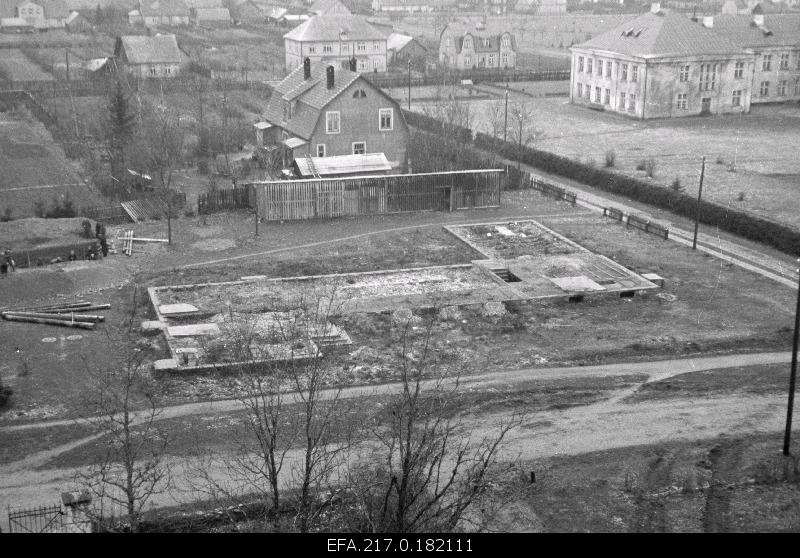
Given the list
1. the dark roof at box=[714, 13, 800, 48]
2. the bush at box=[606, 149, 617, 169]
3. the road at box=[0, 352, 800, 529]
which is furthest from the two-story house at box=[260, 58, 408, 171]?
the dark roof at box=[714, 13, 800, 48]

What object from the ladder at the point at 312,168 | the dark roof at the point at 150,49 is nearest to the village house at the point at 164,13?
the dark roof at the point at 150,49

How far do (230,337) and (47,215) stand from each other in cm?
1394

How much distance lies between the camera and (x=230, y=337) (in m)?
24.9

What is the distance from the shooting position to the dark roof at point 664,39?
60594mm

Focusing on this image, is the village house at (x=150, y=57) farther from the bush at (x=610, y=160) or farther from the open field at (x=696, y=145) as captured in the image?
the bush at (x=610, y=160)

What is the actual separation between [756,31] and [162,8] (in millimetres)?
63498

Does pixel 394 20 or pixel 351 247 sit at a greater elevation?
pixel 394 20

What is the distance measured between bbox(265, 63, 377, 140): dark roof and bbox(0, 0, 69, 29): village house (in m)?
60.2

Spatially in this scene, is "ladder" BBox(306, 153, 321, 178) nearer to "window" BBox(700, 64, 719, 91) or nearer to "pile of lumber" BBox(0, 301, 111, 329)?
"pile of lumber" BBox(0, 301, 111, 329)

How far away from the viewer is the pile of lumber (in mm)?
25578

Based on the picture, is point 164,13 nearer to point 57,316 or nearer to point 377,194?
point 377,194

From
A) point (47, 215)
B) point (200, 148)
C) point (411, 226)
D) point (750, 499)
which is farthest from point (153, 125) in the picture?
point (750, 499)

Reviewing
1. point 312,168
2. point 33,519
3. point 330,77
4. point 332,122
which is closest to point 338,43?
point 330,77

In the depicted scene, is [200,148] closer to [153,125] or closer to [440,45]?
[153,125]
